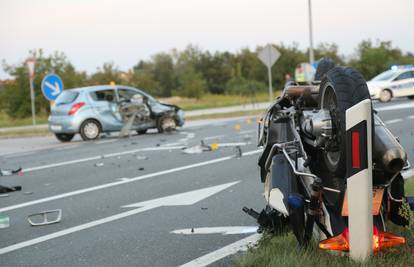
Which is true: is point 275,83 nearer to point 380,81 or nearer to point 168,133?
point 380,81

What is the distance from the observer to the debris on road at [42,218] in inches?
257

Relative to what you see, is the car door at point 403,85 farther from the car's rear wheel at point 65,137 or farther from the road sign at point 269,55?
the car's rear wheel at point 65,137

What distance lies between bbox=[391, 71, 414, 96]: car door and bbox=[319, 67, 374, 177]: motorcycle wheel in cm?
2591

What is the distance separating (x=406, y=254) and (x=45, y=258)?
288 cm

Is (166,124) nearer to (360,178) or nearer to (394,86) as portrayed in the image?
(394,86)

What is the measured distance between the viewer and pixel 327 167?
4059 mm

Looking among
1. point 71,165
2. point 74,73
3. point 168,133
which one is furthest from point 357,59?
point 71,165

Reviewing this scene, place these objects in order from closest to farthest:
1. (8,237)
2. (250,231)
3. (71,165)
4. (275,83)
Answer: (250,231), (8,237), (71,165), (275,83)

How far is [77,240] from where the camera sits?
227 inches

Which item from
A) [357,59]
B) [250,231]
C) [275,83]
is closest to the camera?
[250,231]

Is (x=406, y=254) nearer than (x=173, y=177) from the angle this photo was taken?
Yes

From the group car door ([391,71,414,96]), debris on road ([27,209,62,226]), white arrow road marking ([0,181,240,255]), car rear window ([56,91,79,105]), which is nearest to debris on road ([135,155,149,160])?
white arrow road marking ([0,181,240,255])

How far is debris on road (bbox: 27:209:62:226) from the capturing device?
6.54m

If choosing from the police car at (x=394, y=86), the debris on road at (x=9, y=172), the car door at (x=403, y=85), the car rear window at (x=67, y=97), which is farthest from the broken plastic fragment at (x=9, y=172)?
the car door at (x=403, y=85)
